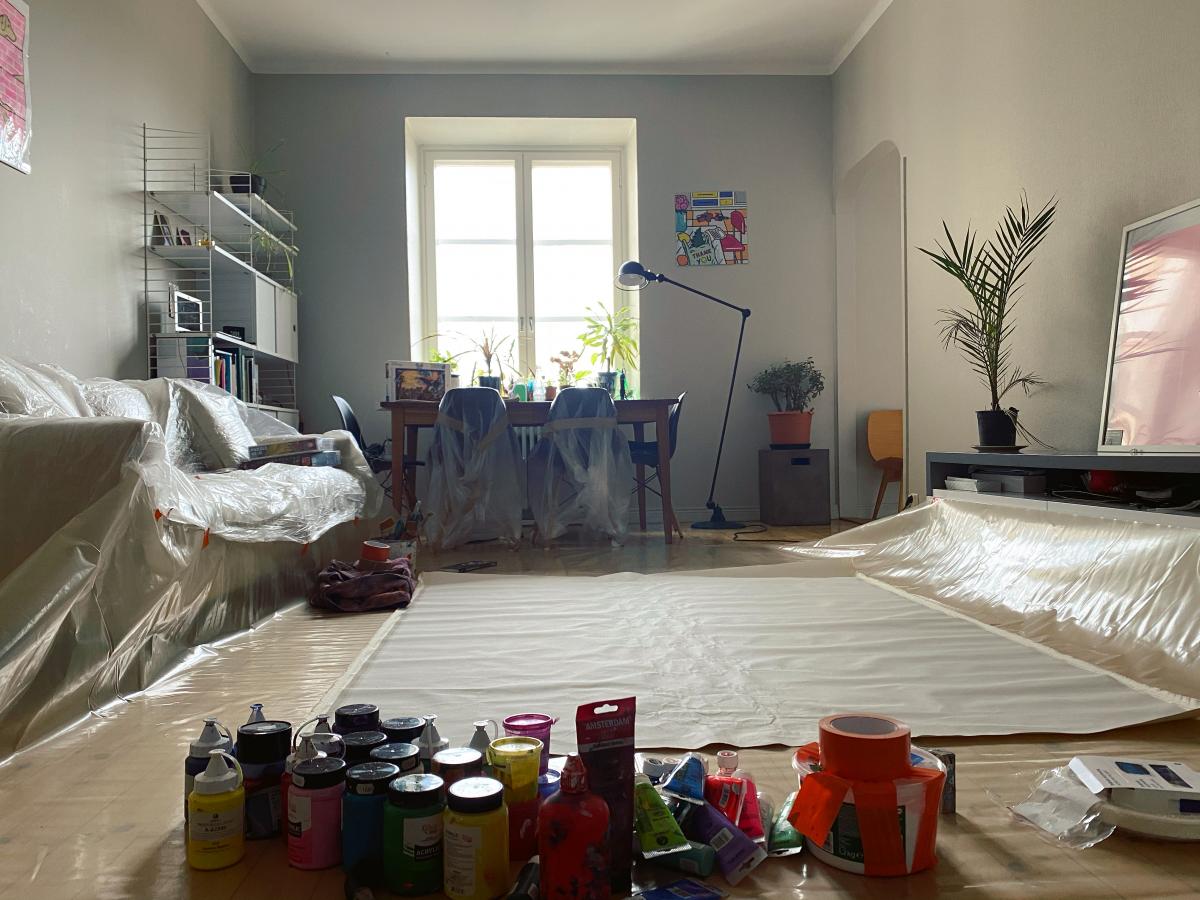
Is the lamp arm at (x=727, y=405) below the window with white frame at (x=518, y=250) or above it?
below

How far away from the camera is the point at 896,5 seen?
4.72 metres

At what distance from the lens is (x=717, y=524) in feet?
16.9

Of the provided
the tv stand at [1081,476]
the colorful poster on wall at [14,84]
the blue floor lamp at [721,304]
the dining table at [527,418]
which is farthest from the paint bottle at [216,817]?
the blue floor lamp at [721,304]

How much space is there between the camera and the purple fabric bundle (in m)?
2.67

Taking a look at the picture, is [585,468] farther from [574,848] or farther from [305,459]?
[574,848]

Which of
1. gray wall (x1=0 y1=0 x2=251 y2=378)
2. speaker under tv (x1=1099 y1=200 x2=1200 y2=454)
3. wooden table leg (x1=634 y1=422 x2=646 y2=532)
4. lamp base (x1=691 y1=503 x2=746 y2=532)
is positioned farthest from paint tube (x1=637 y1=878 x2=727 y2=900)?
lamp base (x1=691 y1=503 x2=746 y2=532)

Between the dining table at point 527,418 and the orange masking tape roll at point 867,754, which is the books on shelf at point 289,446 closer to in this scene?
the dining table at point 527,418

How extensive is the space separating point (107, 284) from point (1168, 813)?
144 inches

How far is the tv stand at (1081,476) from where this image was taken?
2109 mm

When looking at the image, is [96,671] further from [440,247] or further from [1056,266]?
[440,247]

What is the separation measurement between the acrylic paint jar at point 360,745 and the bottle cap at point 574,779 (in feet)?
0.96

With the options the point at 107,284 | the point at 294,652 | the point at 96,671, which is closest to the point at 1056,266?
the point at 294,652

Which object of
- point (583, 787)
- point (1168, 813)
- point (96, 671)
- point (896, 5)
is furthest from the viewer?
point (896, 5)

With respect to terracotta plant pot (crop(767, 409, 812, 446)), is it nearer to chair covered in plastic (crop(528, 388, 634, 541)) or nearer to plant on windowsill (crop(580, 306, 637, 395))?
plant on windowsill (crop(580, 306, 637, 395))
